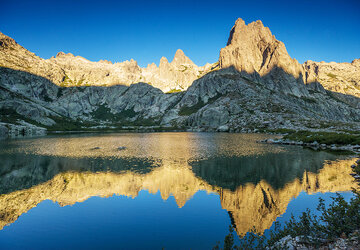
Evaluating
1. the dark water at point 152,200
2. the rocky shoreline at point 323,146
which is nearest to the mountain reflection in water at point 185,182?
the dark water at point 152,200

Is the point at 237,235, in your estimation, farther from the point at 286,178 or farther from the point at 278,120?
the point at 278,120

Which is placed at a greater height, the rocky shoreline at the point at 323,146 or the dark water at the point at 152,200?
the rocky shoreline at the point at 323,146

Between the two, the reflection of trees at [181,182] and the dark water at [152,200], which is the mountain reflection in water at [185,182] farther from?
the dark water at [152,200]

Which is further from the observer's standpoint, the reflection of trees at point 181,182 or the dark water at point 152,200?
the reflection of trees at point 181,182

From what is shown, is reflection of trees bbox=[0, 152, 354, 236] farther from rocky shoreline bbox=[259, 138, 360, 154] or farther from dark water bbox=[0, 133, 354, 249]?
rocky shoreline bbox=[259, 138, 360, 154]

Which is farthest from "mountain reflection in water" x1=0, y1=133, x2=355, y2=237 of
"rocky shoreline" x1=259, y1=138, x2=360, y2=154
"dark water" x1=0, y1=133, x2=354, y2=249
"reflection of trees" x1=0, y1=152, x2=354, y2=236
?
"rocky shoreline" x1=259, y1=138, x2=360, y2=154

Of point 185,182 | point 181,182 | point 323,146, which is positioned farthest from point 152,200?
point 323,146

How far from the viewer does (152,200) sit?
1062 inches

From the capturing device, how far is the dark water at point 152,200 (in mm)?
18328

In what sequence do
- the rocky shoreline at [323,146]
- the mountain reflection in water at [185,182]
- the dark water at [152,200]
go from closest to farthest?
the dark water at [152,200] → the mountain reflection in water at [185,182] → the rocky shoreline at [323,146]

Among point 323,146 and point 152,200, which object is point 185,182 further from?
point 323,146

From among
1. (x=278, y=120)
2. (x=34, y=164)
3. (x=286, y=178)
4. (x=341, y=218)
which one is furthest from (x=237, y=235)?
(x=278, y=120)

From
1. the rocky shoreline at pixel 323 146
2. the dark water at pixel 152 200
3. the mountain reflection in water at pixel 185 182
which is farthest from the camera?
the rocky shoreline at pixel 323 146

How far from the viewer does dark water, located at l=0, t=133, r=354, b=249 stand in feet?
60.1
